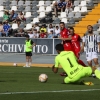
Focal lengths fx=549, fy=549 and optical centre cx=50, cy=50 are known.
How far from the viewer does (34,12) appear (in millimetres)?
43281

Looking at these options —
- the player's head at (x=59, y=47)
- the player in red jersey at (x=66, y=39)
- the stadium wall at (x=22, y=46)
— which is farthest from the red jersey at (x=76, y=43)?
the stadium wall at (x=22, y=46)

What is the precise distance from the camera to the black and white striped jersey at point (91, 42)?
848 inches

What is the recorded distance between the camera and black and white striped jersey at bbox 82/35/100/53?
70.7 feet

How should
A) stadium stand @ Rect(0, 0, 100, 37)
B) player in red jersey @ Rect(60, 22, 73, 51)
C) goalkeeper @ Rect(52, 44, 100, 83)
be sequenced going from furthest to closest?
stadium stand @ Rect(0, 0, 100, 37)
player in red jersey @ Rect(60, 22, 73, 51)
goalkeeper @ Rect(52, 44, 100, 83)

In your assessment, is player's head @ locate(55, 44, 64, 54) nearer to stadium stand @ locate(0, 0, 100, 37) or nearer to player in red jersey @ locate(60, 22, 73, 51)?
player in red jersey @ locate(60, 22, 73, 51)

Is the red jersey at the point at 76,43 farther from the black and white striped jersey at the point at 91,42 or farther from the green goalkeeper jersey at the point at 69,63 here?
the green goalkeeper jersey at the point at 69,63

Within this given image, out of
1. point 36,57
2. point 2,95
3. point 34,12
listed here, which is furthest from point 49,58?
point 2,95

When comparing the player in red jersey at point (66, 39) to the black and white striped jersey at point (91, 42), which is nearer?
the black and white striped jersey at point (91, 42)

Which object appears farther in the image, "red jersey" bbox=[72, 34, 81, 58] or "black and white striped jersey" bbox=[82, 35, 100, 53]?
"red jersey" bbox=[72, 34, 81, 58]

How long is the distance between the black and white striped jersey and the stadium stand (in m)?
13.3

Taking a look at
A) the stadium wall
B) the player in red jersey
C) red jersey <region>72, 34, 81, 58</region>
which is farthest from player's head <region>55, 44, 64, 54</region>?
the stadium wall

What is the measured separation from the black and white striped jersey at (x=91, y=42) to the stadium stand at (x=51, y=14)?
1331 cm

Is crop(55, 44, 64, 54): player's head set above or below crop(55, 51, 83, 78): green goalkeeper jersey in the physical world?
above

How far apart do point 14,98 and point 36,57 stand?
20.9m
